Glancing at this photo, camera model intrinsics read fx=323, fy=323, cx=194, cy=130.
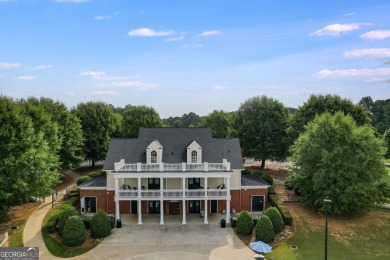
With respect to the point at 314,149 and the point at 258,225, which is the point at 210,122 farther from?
the point at 258,225

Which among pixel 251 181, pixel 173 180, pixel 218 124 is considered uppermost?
pixel 218 124

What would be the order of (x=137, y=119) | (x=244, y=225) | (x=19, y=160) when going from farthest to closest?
1. (x=137, y=119)
2. (x=19, y=160)
3. (x=244, y=225)

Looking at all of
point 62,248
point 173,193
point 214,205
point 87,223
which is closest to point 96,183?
point 87,223

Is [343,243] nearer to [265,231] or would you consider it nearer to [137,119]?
[265,231]

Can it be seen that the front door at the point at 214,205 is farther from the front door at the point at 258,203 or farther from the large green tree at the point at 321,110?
the large green tree at the point at 321,110

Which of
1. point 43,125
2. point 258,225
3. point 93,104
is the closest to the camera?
point 258,225

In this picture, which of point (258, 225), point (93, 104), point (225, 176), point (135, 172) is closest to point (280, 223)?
point (258, 225)
